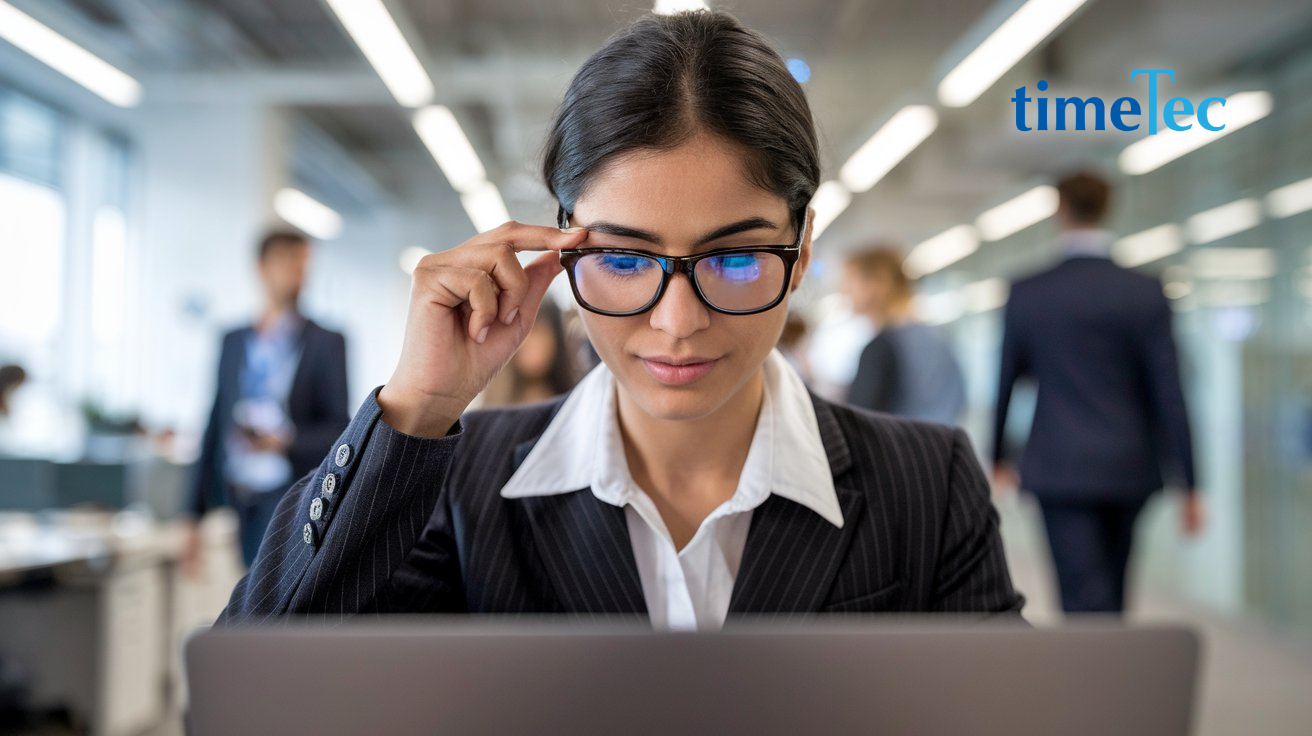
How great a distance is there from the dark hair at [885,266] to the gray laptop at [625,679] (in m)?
3.36

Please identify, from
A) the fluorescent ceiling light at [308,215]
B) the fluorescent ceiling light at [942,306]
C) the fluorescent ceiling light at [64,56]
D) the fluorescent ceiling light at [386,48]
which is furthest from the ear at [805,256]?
the fluorescent ceiling light at [942,306]

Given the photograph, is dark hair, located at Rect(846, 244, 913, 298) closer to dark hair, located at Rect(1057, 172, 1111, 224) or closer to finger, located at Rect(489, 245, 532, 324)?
dark hair, located at Rect(1057, 172, 1111, 224)

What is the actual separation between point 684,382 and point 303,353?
6.75ft

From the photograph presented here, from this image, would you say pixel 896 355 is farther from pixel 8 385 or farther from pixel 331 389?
pixel 8 385

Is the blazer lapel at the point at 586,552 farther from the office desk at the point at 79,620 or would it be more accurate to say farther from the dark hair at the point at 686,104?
the office desk at the point at 79,620

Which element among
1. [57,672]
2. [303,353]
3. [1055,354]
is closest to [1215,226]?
[1055,354]

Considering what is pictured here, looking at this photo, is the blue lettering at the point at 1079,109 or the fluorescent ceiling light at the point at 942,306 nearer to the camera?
the blue lettering at the point at 1079,109

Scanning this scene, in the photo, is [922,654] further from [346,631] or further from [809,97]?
[809,97]

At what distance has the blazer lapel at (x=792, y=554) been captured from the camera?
44.9 inches

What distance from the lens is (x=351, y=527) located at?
3.41ft

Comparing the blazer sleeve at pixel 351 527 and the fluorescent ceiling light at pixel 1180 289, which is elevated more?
the fluorescent ceiling light at pixel 1180 289

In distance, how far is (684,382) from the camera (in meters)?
1.05

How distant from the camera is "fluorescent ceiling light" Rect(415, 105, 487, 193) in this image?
227 inches

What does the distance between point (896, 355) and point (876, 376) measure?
119 millimetres
